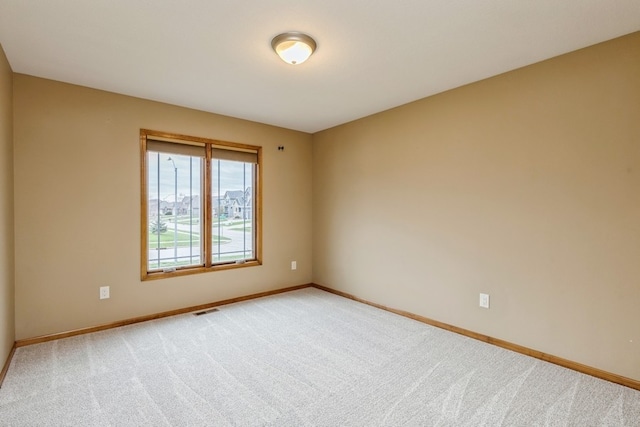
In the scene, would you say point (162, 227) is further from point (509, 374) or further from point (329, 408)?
point (509, 374)

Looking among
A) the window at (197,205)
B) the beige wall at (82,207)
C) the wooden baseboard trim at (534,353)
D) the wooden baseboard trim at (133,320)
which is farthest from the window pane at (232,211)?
the wooden baseboard trim at (534,353)

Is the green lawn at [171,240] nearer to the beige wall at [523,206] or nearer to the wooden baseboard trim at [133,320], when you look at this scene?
the wooden baseboard trim at [133,320]

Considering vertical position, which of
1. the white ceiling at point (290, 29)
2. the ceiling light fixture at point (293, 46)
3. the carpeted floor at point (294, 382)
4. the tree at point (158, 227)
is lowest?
the carpeted floor at point (294, 382)

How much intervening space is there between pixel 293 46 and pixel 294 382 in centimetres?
239

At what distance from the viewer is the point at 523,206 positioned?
2678 millimetres

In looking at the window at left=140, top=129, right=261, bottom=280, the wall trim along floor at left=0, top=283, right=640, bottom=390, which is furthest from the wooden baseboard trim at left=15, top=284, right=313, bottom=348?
the window at left=140, top=129, right=261, bottom=280

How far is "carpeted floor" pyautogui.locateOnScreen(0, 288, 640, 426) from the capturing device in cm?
186

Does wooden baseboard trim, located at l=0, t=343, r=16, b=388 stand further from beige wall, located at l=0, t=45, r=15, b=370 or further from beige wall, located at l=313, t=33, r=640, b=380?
beige wall, located at l=313, t=33, r=640, b=380

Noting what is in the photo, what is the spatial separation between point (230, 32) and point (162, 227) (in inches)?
94.4

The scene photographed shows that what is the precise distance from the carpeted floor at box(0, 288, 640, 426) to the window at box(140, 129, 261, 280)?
936mm

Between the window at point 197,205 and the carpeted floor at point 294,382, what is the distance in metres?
0.94

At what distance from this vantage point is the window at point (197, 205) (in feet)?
11.6

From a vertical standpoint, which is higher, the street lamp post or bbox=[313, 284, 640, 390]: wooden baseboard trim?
the street lamp post

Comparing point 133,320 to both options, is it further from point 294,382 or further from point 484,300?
point 484,300
